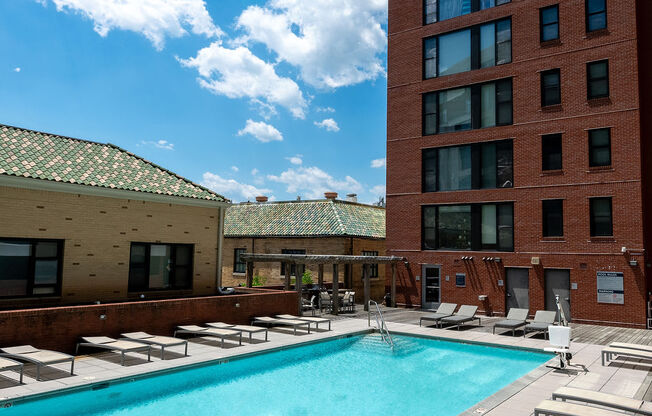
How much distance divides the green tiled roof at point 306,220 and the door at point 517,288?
1047 centimetres

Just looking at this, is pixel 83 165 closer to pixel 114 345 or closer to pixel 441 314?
pixel 114 345

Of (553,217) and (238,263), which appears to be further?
(238,263)

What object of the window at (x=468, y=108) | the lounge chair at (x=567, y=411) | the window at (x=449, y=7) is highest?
the window at (x=449, y=7)

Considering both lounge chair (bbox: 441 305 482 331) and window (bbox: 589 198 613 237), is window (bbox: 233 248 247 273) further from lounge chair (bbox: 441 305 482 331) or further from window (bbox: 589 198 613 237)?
window (bbox: 589 198 613 237)

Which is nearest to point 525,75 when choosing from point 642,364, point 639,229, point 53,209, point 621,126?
point 621,126

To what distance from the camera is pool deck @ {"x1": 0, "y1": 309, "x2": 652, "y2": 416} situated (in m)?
10.1

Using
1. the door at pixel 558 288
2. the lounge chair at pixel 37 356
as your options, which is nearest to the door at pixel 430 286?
the door at pixel 558 288

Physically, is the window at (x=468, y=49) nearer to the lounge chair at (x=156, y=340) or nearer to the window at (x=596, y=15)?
the window at (x=596, y=15)

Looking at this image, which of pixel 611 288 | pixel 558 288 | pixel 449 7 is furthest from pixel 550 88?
pixel 611 288

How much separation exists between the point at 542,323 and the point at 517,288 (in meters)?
5.15

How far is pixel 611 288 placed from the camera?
2131cm

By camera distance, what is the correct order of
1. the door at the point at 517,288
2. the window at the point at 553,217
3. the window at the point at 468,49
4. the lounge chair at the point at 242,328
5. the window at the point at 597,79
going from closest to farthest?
the lounge chair at the point at 242,328
the window at the point at 597,79
the window at the point at 553,217
the door at the point at 517,288
the window at the point at 468,49

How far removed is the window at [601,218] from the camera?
21.7 meters

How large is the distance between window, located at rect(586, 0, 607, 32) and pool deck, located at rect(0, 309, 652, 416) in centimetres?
1354
